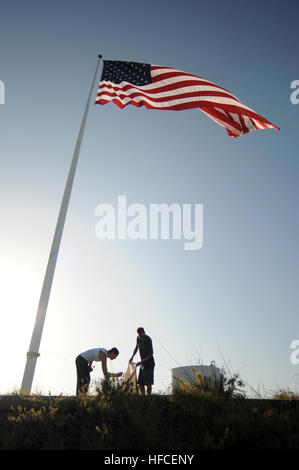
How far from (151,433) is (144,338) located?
4.19 m

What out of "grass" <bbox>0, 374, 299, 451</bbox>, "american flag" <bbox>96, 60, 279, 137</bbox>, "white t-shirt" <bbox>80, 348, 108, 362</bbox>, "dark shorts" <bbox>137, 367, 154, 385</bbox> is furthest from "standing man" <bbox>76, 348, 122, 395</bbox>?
"american flag" <bbox>96, 60, 279, 137</bbox>

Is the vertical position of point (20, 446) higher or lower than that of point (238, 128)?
lower

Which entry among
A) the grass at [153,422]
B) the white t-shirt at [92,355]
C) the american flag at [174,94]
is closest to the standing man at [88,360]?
the white t-shirt at [92,355]

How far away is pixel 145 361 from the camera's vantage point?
26.3 feet

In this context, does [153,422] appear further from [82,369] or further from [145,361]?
[145,361]

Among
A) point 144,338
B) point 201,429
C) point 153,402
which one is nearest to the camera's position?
point 201,429

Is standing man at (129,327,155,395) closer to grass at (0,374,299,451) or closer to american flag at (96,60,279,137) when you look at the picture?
grass at (0,374,299,451)

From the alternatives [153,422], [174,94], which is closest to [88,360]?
[153,422]

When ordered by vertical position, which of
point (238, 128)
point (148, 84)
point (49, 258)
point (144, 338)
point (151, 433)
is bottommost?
point (151, 433)

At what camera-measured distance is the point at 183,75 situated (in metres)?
11.2
